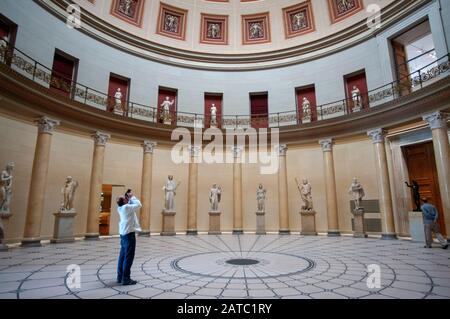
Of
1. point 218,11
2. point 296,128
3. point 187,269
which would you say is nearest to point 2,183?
point 187,269

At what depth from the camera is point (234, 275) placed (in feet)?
17.6

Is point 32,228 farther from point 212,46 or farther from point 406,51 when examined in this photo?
point 406,51

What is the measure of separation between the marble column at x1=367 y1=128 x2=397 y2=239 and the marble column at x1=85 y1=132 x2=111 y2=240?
509 inches

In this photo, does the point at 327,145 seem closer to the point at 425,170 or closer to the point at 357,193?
the point at 357,193

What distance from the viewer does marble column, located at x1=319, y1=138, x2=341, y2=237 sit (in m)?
13.8

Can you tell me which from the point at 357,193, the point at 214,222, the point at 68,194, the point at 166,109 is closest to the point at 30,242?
the point at 68,194

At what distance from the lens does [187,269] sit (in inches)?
232

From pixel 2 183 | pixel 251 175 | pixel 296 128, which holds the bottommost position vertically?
pixel 2 183

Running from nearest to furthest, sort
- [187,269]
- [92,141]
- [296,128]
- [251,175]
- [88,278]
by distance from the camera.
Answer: [88,278], [187,269], [92,141], [296,128], [251,175]

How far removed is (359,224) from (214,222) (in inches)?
288

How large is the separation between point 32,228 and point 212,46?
14.8 metres

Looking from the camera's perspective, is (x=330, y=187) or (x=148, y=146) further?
(x=148, y=146)

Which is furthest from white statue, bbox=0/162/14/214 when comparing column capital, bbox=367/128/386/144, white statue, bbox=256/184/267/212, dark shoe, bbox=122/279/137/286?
column capital, bbox=367/128/386/144

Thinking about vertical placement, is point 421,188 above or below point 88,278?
above
